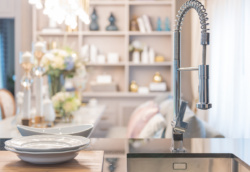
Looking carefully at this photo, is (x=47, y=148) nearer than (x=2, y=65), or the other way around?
(x=47, y=148)

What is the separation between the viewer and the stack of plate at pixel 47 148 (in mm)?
964

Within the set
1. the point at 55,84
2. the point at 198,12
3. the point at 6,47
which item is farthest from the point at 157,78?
the point at 6,47

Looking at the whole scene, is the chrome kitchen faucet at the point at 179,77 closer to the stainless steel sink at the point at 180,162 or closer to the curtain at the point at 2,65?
the stainless steel sink at the point at 180,162

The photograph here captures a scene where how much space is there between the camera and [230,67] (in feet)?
8.68

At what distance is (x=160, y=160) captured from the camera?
3.78 ft

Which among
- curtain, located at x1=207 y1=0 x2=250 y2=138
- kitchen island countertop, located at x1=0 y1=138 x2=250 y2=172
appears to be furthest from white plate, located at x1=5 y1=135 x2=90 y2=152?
curtain, located at x1=207 y1=0 x2=250 y2=138

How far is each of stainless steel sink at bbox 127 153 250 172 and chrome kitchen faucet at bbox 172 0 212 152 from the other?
45mm

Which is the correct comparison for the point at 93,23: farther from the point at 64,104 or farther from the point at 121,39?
the point at 64,104

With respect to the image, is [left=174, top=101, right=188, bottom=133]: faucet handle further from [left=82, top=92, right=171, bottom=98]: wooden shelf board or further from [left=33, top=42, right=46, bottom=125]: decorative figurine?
[left=82, top=92, right=171, bottom=98]: wooden shelf board

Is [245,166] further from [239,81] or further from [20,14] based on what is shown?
[20,14]

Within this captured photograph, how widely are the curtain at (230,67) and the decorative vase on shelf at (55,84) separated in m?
1.24

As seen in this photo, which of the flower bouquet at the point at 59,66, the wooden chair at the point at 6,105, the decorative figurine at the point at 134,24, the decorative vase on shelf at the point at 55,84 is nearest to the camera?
the flower bouquet at the point at 59,66

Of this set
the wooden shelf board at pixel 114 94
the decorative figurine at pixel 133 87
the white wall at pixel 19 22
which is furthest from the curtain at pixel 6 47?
the decorative figurine at pixel 133 87

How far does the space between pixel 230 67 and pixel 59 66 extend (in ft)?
4.33
